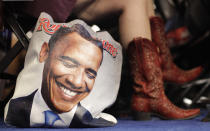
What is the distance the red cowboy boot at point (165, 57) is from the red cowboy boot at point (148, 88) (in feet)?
0.64

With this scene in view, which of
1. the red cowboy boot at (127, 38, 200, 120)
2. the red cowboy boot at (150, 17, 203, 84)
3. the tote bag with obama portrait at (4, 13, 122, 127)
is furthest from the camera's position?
the red cowboy boot at (150, 17, 203, 84)

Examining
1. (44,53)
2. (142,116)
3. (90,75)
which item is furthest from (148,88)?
(44,53)

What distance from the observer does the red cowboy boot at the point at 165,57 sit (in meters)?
0.95

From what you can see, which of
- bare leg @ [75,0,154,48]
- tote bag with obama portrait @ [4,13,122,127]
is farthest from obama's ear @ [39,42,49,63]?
bare leg @ [75,0,154,48]

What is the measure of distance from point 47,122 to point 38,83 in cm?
12

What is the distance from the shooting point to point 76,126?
1.99ft

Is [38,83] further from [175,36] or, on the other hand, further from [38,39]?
[175,36]

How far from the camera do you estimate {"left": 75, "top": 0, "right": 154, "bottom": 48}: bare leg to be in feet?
2.58

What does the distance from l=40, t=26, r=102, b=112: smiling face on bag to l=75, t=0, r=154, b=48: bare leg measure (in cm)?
21

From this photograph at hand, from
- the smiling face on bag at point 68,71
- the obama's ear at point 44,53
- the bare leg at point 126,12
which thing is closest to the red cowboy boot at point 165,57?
the bare leg at point 126,12

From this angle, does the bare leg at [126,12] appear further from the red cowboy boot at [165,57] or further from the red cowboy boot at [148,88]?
the red cowboy boot at [165,57]

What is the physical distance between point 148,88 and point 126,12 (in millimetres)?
311

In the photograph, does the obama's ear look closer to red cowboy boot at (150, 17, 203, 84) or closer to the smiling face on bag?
the smiling face on bag

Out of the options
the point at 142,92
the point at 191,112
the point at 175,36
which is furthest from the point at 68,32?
the point at 175,36
